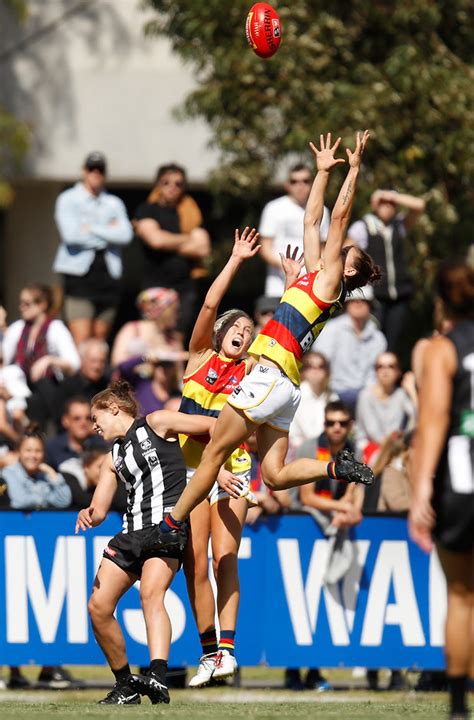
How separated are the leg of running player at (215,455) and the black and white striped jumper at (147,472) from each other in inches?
9.7

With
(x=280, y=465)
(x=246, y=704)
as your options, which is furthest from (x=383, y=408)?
(x=280, y=465)

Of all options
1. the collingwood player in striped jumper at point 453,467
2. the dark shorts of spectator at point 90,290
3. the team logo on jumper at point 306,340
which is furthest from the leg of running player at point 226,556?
the dark shorts of spectator at point 90,290

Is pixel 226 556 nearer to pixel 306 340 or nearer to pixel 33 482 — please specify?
pixel 306 340

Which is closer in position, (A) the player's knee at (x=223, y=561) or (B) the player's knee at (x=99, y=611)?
(B) the player's knee at (x=99, y=611)

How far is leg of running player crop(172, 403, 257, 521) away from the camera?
8.82m

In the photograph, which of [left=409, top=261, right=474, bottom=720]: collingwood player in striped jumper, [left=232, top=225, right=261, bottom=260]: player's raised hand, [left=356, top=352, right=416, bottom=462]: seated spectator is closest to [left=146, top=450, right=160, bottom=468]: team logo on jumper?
[left=232, top=225, right=261, bottom=260]: player's raised hand

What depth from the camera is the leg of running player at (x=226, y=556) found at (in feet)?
30.7

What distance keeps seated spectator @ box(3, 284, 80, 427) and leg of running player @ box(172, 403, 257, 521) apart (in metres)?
5.09

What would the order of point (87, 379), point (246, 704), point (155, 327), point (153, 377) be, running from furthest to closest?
point (155, 327)
point (87, 379)
point (153, 377)
point (246, 704)

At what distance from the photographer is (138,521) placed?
912cm

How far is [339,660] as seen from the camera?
1174cm

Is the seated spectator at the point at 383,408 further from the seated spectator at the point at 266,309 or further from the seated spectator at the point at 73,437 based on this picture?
the seated spectator at the point at 73,437

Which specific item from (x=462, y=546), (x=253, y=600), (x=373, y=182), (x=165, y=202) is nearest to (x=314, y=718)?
(x=462, y=546)

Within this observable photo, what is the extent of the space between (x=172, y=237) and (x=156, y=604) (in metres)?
6.24
